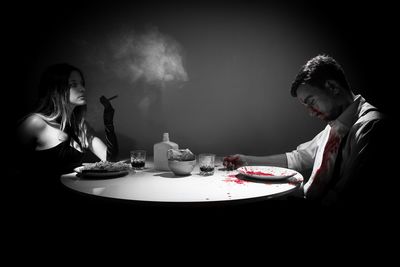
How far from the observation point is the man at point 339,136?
1554mm

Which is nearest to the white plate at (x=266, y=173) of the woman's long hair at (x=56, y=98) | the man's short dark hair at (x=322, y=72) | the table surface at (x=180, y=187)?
the table surface at (x=180, y=187)

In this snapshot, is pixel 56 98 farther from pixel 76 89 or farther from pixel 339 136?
pixel 339 136

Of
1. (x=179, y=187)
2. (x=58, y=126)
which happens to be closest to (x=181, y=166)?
(x=179, y=187)

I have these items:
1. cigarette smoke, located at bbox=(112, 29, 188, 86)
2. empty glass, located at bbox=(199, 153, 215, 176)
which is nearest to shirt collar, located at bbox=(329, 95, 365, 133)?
empty glass, located at bbox=(199, 153, 215, 176)

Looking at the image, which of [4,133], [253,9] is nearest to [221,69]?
[253,9]

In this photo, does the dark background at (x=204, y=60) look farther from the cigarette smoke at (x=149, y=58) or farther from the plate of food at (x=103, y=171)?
the plate of food at (x=103, y=171)

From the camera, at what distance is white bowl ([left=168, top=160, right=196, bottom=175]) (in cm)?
184

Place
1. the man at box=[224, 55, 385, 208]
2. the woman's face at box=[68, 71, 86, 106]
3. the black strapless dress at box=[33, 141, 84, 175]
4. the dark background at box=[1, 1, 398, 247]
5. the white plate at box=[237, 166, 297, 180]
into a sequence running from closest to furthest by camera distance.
→ the man at box=[224, 55, 385, 208], the white plate at box=[237, 166, 297, 180], the black strapless dress at box=[33, 141, 84, 175], the woman's face at box=[68, 71, 86, 106], the dark background at box=[1, 1, 398, 247]

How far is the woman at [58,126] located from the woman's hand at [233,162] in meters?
1.02

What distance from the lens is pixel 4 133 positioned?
2.81 metres

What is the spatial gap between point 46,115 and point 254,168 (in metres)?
1.64

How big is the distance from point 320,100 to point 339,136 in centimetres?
24

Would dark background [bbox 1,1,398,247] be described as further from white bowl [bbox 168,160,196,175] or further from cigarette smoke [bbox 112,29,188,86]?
white bowl [bbox 168,160,196,175]

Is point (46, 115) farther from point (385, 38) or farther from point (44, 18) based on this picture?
point (385, 38)
